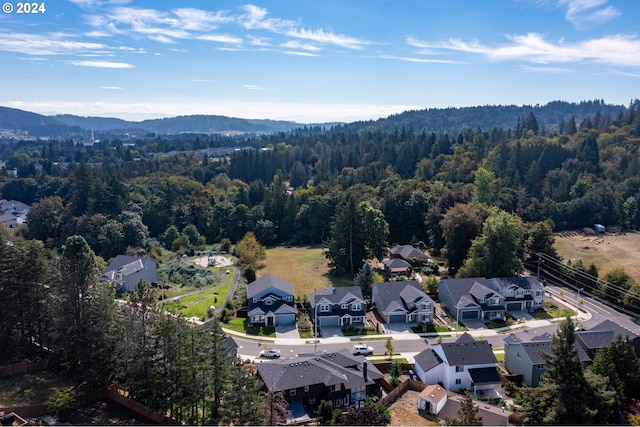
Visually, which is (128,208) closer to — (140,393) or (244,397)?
(140,393)

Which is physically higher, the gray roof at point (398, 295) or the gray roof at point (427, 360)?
the gray roof at point (398, 295)

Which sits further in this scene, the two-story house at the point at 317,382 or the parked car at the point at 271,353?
the parked car at the point at 271,353

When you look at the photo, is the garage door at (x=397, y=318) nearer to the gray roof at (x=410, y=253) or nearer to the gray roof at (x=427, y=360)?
the gray roof at (x=427, y=360)

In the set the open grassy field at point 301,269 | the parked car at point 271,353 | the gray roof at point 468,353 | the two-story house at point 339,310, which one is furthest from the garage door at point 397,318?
the parked car at point 271,353

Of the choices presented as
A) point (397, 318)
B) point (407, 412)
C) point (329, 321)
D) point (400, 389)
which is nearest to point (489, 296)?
point (397, 318)

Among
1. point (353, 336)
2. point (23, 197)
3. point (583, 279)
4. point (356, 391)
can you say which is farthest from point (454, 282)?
point (23, 197)

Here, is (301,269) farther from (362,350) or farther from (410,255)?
(362,350)
